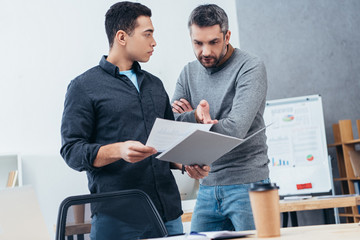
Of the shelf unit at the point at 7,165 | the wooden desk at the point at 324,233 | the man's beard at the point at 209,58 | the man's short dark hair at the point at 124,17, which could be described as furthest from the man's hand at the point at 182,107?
the shelf unit at the point at 7,165

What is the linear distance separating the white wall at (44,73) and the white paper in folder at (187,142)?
2723mm

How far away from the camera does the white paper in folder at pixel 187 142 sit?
4.75 ft

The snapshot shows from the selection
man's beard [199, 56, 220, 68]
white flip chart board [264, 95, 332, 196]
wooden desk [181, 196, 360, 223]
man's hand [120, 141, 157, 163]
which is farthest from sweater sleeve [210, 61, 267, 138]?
white flip chart board [264, 95, 332, 196]

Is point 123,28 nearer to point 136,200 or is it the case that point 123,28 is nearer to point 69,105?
point 69,105

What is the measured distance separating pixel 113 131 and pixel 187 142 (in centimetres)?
39

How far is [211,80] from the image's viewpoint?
2146mm

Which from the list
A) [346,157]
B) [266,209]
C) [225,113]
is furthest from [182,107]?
[346,157]

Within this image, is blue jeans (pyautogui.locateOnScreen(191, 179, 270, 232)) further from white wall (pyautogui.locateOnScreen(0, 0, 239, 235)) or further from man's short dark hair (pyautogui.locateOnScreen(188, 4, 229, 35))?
white wall (pyautogui.locateOnScreen(0, 0, 239, 235))

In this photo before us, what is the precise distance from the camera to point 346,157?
14.7 ft

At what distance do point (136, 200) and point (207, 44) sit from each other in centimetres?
88

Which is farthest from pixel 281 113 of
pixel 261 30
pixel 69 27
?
pixel 69 27

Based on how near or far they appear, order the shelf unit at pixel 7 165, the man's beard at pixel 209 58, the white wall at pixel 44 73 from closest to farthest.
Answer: the man's beard at pixel 209 58
the shelf unit at pixel 7 165
the white wall at pixel 44 73

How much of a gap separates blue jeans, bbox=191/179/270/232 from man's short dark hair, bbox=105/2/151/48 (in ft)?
2.57

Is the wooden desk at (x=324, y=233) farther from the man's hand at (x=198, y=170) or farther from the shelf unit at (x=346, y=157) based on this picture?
the shelf unit at (x=346, y=157)
